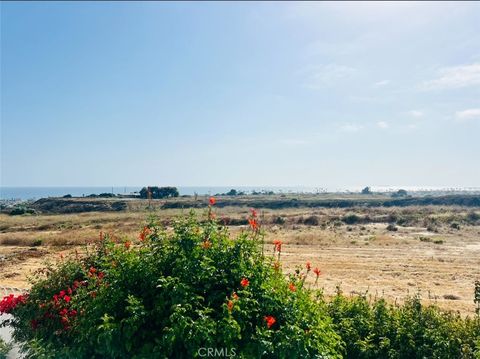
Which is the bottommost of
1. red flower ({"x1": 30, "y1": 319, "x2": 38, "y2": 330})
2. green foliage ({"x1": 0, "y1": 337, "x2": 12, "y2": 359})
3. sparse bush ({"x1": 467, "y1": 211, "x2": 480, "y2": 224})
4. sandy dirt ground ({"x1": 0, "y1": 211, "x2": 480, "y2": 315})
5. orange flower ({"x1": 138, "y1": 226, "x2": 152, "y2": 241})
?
sandy dirt ground ({"x1": 0, "y1": 211, "x2": 480, "y2": 315})

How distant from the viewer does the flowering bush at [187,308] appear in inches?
170

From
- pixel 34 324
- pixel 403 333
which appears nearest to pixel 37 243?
pixel 34 324

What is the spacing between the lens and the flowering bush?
→ 4.32 m

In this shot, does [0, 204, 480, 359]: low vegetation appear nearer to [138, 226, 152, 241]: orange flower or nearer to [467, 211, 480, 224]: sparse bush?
[138, 226, 152, 241]: orange flower

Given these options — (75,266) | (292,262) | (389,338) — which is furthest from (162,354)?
(292,262)

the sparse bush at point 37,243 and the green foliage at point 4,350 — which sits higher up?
the green foliage at point 4,350

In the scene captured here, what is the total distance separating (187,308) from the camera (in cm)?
445

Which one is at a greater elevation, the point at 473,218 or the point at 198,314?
the point at 198,314

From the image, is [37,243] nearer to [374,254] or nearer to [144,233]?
[374,254]

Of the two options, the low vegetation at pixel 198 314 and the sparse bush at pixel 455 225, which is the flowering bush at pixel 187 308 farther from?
the sparse bush at pixel 455 225

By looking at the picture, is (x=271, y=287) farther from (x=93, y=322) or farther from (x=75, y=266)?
(x=75, y=266)

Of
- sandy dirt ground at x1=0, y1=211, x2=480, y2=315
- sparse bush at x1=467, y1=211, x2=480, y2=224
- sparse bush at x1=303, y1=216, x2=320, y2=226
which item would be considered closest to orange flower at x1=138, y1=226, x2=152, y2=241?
sandy dirt ground at x1=0, y1=211, x2=480, y2=315

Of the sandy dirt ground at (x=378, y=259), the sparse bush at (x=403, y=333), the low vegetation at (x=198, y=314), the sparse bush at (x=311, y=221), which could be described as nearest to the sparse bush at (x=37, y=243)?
the sandy dirt ground at (x=378, y=259)

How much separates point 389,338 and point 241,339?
3.28 metres
